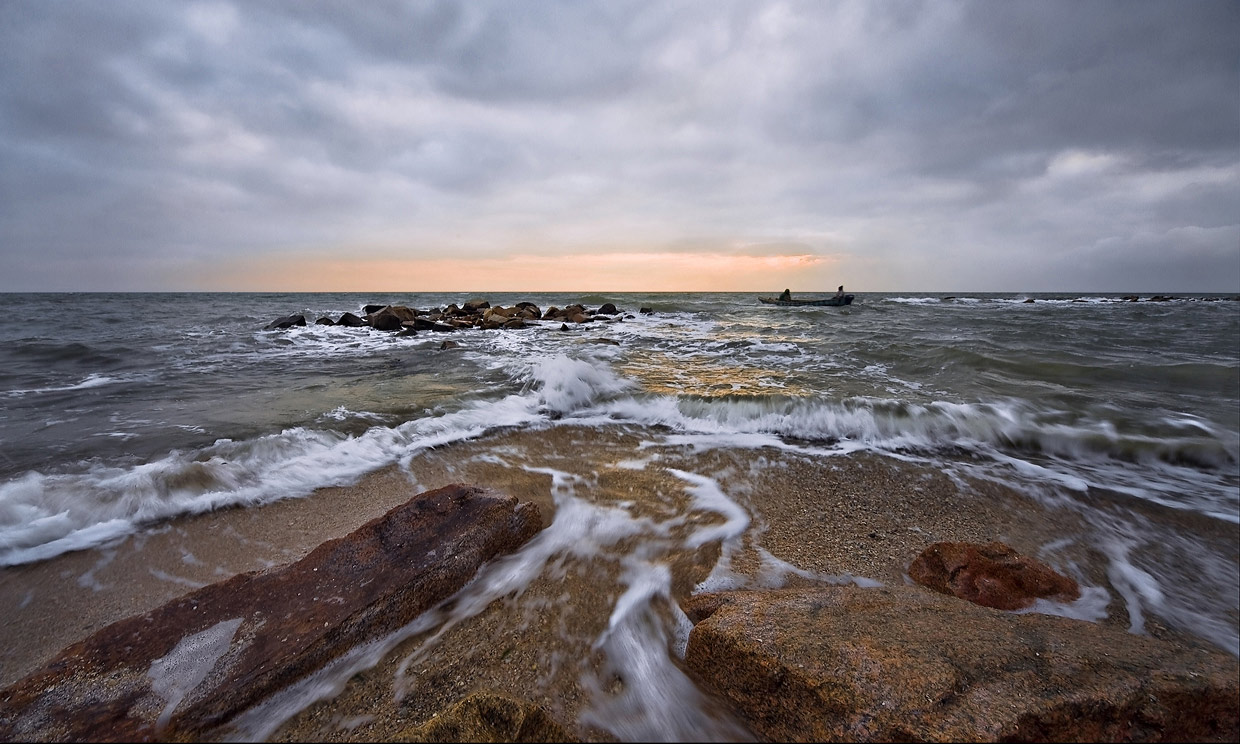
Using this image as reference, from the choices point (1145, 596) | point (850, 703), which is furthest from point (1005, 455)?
point (850, 703)

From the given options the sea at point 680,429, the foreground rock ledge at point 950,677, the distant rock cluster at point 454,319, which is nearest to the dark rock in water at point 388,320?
the distant rock cluster at point 454,319

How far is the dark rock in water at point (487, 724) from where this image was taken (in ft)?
4.33

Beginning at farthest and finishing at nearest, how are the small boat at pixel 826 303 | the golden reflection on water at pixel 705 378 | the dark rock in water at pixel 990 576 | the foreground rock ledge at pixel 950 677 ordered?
the small boat at pixel 826 303 → the golden reflection on water at pixel 705 378 → the dark rock in water at pixel 990 576 → the foreground rock ledge at pixel 950 677

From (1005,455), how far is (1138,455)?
1110 millimetres

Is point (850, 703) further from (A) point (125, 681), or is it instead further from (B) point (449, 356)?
(B) point (449, 356)

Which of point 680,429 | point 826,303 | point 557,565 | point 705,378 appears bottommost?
point 557,565

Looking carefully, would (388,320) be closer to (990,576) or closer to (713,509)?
(713,509)

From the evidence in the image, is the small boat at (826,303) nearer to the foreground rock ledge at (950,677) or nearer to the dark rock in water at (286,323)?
the dark rock in water at (286,323)

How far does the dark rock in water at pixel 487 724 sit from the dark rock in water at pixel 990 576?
6.58 ft

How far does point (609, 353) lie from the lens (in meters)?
10.4

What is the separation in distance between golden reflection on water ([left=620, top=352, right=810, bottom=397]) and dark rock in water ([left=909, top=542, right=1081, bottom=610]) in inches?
135

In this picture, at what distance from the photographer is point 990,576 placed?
222 cm

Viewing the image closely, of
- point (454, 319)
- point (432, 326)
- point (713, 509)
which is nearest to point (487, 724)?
point (713, 509)

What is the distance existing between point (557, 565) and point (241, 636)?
1363 mm
